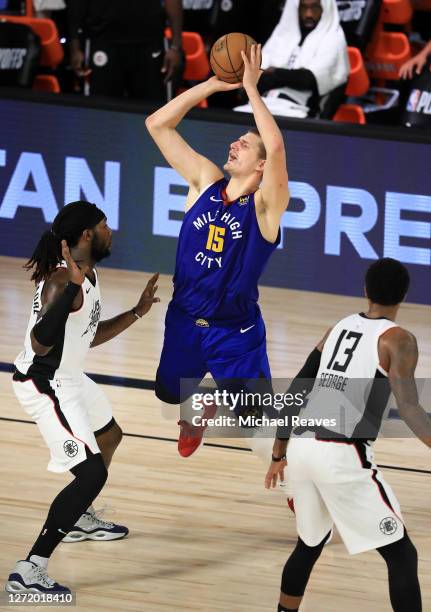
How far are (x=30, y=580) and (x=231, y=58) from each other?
2489 mm

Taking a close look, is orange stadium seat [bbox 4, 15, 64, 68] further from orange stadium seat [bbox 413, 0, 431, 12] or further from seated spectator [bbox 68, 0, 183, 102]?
orange stadium seat [bbox 413, 0, 431, 12]

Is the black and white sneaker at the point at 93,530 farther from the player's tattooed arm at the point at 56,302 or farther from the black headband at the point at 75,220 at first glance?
the black headband at the point at 75,220

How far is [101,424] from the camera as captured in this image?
5.61m

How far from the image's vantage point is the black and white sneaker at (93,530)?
570 centimetres

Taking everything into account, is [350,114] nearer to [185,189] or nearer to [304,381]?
[185,189]

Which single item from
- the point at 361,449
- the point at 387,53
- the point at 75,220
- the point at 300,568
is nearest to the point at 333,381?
the point at 361,449

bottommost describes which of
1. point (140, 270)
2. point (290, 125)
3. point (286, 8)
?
point (140, 270)

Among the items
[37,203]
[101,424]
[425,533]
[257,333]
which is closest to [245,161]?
[257,333]

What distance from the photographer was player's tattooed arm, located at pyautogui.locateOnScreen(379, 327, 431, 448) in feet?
14.4

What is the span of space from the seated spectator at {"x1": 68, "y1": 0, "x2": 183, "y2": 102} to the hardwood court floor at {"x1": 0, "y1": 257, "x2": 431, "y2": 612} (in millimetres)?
3148

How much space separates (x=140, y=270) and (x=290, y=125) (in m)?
1.67

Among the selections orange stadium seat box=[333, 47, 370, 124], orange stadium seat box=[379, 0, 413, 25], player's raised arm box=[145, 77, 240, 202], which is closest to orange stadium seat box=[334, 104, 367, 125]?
orange stadium seat box=[333, 47, 370, 124]

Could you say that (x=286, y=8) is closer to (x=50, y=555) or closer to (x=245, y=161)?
(x=245, y=161)

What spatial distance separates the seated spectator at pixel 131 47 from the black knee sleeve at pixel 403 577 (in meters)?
6.73
